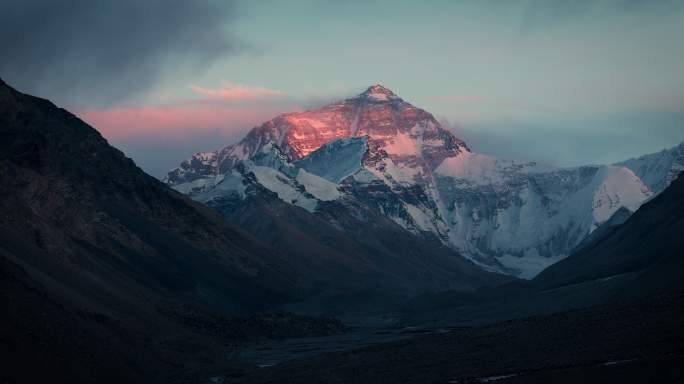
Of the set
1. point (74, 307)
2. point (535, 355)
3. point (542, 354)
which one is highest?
point (74, 307)

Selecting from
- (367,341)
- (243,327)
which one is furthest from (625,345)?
(243,327)

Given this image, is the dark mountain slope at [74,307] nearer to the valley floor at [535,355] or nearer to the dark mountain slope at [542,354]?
the valley floor at [535,355]

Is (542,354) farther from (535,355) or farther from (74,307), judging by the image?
(74,307)

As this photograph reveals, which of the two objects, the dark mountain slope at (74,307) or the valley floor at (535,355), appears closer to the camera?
the valley floor at (535,355)

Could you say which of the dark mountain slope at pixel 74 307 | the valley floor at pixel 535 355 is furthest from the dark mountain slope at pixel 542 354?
the dark mountain slope at pixel 74 307

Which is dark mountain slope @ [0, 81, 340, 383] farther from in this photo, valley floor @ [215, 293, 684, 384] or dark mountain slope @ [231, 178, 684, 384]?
dark mountain slope @ [231, 178, 684, 384]

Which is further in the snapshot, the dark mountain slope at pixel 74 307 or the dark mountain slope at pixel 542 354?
the dark mountain slope at pixel 74 307

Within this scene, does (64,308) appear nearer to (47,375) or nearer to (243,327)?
(47,375)

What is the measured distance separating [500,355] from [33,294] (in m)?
38.2

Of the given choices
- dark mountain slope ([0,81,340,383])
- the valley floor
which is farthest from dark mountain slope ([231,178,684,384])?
dark mountain slope ([0,81,340,383])

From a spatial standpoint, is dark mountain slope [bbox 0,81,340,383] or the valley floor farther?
dark mountain slope [bbox 0,81,340,383]

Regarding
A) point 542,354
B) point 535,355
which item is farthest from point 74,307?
point 542,354

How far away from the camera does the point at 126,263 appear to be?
19875 centimetres

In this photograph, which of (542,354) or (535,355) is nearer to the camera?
(542,354)
